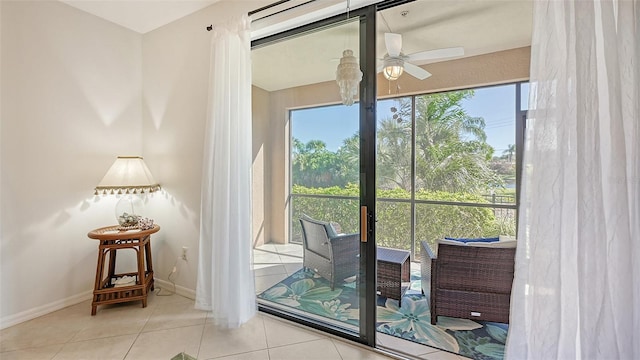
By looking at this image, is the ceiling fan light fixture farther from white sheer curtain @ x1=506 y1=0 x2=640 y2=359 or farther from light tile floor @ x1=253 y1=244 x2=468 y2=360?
light tile floor @ x1=253 y1=244 x2=468 y2=360

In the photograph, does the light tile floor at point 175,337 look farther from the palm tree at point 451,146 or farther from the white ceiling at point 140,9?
the white ceiling at point 140,9

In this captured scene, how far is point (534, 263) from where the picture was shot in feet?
4.12

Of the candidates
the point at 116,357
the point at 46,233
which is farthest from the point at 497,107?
the point at 46,233

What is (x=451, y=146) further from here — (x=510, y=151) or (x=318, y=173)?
(x=318, y=173)

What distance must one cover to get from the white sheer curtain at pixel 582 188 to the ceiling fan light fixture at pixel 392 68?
145 centimetres

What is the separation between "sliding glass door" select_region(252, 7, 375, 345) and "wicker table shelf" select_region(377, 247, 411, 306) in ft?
1.90

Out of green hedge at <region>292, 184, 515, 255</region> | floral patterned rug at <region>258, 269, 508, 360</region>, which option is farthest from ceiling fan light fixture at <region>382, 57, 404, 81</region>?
floral patterned rug at <region>258, 269, 508, 360</region>

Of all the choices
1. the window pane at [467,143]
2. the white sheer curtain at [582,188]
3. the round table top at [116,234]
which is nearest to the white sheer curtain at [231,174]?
the round table top at [116,234]

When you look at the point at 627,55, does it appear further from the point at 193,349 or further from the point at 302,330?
the point at 193,349

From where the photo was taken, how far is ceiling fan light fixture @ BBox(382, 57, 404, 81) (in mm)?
2652

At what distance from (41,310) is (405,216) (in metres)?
3.29

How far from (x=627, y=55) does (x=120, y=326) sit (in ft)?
11.2

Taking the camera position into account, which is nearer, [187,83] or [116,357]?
[116,357]

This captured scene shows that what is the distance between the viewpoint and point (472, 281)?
220 cm
